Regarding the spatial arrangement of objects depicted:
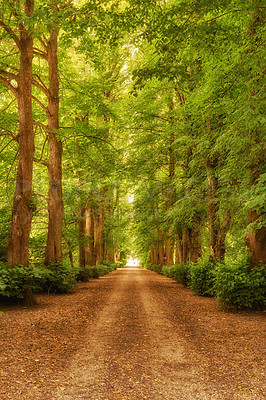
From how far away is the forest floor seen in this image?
3.64m

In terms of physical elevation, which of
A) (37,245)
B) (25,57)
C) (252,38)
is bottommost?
(37,245)

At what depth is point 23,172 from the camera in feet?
31.9

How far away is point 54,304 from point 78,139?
7.37 m

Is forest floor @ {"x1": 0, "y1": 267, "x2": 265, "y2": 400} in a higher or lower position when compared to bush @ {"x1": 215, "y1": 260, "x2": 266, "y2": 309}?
lower

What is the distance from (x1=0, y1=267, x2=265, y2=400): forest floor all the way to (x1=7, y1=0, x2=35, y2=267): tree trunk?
1.75m

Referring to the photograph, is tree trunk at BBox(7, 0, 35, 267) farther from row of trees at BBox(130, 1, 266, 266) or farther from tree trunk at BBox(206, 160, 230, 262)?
tree trunk at BBox(206, 160, 230, 262)

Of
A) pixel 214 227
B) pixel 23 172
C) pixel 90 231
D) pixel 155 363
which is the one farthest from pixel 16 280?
pixel 90 231

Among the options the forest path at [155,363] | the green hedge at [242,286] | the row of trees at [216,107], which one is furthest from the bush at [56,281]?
the green hedge at [242,286]

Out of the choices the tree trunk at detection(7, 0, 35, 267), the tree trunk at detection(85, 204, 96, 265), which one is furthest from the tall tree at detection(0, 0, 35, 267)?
the tree trunk at detection(85, 204, 96, 265)

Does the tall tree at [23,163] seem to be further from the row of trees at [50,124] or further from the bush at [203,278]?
the bush at [203,278]

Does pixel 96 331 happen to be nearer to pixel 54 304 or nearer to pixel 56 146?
pixel 54 304

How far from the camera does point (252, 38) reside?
7.60 metres

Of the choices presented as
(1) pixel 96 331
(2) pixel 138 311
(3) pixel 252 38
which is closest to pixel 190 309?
(2) pixel 138 311

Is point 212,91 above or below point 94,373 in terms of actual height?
above
